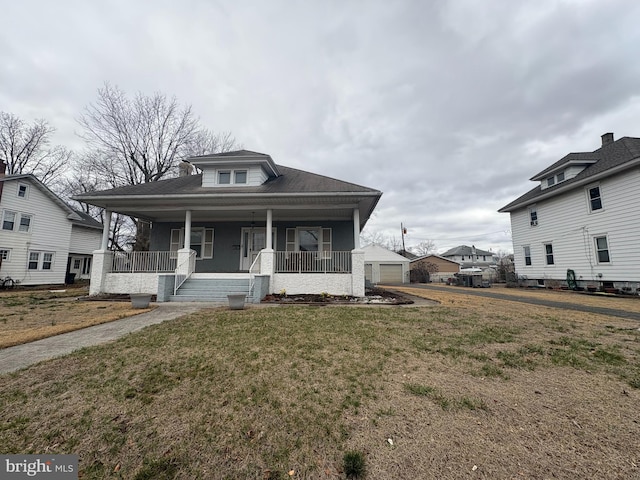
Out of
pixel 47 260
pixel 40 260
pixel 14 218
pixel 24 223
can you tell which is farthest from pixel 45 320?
pixel 47 260

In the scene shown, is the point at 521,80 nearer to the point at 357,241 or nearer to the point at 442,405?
the point at 357,241

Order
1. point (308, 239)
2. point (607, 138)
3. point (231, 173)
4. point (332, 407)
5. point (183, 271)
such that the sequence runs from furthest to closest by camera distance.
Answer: point (607, 138) < point (308, 239) < point (231, 173) < point (183, 271) < point (332, 407)

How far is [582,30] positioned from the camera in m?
9.61

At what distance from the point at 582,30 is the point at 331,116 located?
10.5 m

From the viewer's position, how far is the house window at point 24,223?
58.0ft

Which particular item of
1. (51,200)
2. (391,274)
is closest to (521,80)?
(391,274)

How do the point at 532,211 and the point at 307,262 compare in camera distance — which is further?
the point at 532,211

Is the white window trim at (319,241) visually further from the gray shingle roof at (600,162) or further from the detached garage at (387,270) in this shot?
the detached garage at (387,270)

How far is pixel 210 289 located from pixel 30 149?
28.0 meters

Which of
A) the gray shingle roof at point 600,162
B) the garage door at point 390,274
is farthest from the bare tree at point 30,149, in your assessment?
the gray shingle roof at point 600,162

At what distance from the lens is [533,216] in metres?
18.4

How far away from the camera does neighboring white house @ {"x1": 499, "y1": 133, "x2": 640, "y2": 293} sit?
1219 centimetres

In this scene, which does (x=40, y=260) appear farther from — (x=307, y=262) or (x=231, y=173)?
(x=307, y=262)

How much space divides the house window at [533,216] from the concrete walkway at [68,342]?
71.8 feet
